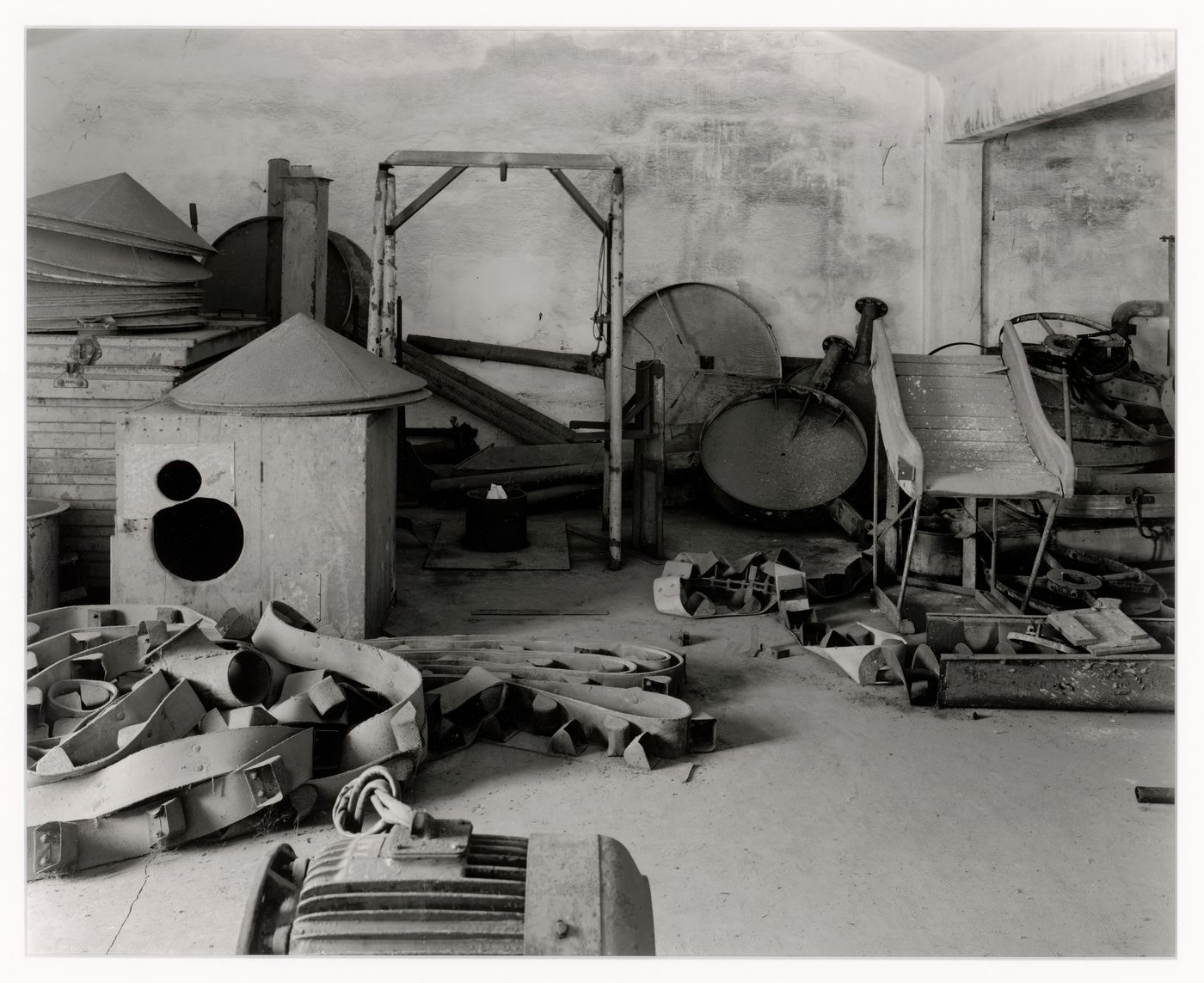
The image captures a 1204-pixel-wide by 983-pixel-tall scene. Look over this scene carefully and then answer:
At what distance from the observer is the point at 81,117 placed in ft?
31.1

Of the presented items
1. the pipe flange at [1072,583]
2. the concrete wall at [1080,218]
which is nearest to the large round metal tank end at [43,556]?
the pipe flange at [1072,583]

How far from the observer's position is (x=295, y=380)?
5242 millimetres

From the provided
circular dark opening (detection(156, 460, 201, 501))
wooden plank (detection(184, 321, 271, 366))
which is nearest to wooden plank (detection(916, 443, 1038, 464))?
circular dark opening (detection(156, 460, 201, 501))

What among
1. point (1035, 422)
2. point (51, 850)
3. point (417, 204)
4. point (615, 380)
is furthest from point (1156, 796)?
point (417, 204)

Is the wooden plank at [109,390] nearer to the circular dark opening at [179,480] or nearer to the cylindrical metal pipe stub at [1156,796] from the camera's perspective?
the circular dark opening at [179,480]

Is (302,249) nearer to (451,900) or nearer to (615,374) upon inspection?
(615,374)

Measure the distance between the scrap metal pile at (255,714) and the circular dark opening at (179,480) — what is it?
0.61 metres

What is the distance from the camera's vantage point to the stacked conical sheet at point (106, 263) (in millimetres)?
6203

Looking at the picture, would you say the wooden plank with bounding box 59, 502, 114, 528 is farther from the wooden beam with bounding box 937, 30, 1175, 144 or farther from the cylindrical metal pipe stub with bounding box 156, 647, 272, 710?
the wooden beam with bounding box 937, 30, 1175, 144

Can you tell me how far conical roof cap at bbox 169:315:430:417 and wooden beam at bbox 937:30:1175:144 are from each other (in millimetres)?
3849

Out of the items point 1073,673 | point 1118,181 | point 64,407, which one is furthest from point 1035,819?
point 1118,181

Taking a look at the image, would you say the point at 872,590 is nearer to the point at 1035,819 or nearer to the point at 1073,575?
the point at 1073,575

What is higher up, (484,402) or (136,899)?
(484,402)

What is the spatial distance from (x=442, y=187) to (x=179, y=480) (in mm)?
2190
